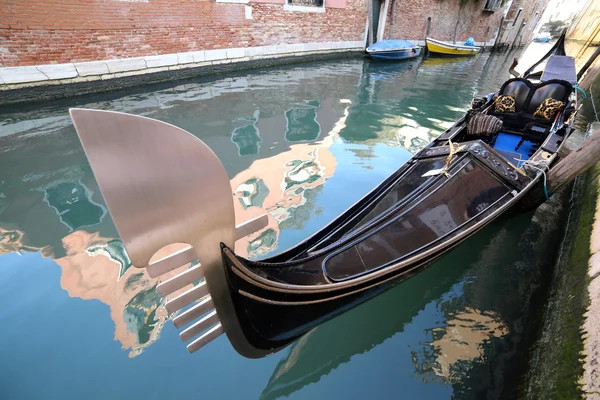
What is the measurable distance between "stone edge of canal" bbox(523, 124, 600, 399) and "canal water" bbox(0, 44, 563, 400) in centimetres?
15

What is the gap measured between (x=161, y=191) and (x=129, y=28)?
21.1 feet

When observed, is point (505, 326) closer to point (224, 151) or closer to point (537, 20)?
point (224, 151)

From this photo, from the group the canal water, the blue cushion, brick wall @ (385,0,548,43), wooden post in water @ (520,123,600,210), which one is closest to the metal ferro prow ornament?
the canal water

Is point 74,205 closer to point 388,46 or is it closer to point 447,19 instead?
point 388,46

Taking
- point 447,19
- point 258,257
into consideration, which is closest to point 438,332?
point 258,257

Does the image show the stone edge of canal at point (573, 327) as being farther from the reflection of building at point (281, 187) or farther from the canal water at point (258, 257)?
the reflection of building at point (281, 187)

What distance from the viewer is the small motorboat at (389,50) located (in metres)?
9.84

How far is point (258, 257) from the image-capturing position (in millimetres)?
2311

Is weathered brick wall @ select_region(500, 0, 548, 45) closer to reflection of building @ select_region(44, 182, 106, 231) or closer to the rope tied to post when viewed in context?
the rope tied to post

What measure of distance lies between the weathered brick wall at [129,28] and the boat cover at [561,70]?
20.3 ft

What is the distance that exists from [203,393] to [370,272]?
3.33ft

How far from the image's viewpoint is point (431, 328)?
1.84 m

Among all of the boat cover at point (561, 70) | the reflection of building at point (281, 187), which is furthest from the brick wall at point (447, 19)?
the reflection of building at point (281, 187)

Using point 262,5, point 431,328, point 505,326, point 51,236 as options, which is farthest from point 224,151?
point 262,5
